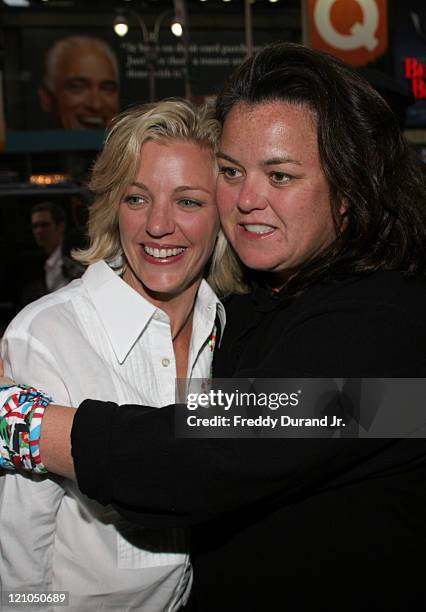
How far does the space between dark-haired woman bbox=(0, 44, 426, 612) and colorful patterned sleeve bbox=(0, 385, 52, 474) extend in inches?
0.9

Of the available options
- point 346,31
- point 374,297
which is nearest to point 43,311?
point 374,297

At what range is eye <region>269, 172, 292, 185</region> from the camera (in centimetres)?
164

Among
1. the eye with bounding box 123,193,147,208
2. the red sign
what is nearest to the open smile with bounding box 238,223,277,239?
the eye with bounding box 123,193,147,208

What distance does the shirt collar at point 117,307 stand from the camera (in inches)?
68.9

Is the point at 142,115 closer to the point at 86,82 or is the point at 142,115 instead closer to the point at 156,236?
the point at 156,236

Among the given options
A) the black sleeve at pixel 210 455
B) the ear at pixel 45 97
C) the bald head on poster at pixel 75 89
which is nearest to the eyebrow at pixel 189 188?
the black sleeve at pixel 210 455

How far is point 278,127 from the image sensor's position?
1613mm

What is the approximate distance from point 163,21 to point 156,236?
5583mm

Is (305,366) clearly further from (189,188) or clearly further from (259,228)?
(189,188)

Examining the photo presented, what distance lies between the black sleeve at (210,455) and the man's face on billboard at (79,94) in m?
5.35

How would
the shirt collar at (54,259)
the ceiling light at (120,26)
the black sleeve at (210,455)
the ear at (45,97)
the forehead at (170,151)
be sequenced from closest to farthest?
1. the black sleeve at (210,455)
2. the forehead at (170,151)
3. the shirt collar at (54,259)
4. the ear at (45,97)
5. the ceiling light at (120,26)

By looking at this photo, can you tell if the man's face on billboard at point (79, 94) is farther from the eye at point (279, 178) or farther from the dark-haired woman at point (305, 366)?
the eye at point (279, 178)

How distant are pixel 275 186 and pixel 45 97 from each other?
206 inches

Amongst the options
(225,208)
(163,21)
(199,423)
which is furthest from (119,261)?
(163,21)
